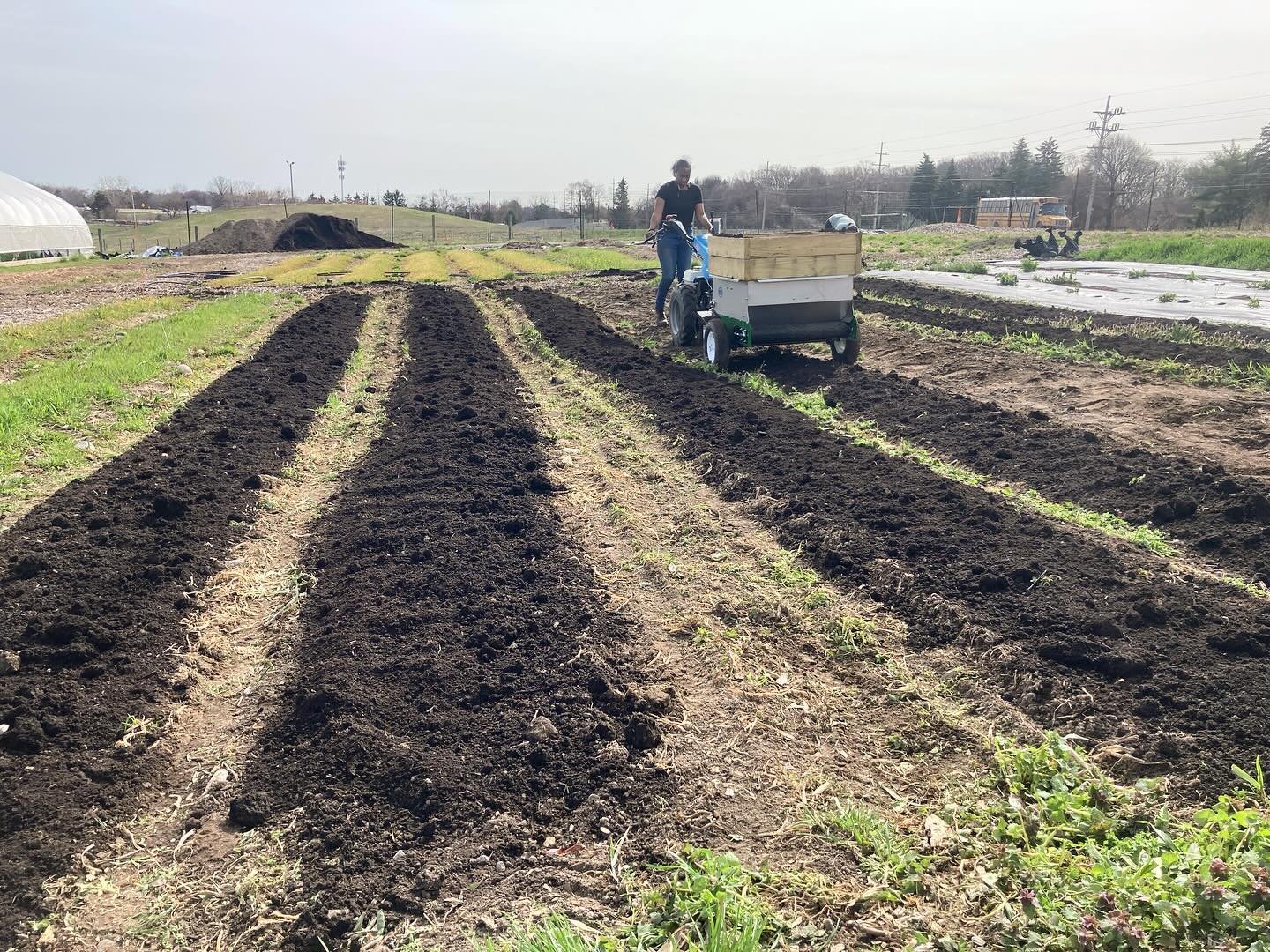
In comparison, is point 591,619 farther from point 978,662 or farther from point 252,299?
point 252,299

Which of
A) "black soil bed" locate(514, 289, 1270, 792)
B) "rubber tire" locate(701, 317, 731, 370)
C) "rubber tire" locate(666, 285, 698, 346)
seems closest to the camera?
"black soil bed" locate(514, 289, 1270, 792)

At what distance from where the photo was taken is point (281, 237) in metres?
46.2

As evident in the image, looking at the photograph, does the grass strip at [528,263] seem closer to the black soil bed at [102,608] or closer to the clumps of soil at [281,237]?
the clumps of soil at [281,237]

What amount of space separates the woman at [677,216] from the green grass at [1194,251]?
14.5m

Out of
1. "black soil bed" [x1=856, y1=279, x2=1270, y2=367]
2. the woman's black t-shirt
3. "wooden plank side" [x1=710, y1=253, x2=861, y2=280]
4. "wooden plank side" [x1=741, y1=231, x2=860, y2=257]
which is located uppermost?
the woman's black t-shirt

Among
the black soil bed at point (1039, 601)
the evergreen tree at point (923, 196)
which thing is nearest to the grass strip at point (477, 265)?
the black soil bed at point (1039, 601)

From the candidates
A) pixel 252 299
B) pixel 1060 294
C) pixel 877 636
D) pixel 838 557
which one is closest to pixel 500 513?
pixel 838 557

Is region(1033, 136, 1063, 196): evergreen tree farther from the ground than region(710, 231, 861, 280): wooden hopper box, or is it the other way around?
region(1033, 136, 1063, 196): evergreen tree

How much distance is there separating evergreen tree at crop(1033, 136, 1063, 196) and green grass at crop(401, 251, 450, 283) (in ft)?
156

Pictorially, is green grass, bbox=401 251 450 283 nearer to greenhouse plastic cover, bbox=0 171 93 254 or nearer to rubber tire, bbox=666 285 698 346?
rubber tire, bbox=666 285 698 346

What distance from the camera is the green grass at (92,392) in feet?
25.0

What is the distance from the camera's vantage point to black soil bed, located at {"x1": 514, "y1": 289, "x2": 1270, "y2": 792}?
3383 mm

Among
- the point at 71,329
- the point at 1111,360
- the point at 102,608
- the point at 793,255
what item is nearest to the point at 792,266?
the point at 793,255

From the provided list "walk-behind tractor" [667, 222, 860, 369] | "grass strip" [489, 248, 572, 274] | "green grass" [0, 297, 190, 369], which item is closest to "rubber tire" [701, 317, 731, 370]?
"walk-behind tractor" [667, 222, 860, 369]
